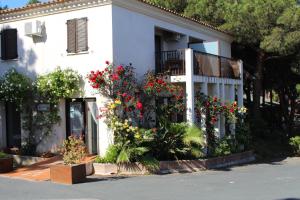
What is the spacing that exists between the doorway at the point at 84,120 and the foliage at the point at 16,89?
1.62 metres

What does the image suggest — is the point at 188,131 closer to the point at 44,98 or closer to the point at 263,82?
the point at 44,98

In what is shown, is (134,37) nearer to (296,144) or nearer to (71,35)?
(71,35)

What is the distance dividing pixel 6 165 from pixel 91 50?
15.7 ft

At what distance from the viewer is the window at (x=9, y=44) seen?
59.9ft

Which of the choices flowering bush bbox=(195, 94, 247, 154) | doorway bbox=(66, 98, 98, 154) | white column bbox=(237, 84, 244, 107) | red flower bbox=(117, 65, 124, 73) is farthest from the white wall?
white column bbox=(237, 84, 244, 107)

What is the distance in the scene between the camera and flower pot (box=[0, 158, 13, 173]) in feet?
49.4

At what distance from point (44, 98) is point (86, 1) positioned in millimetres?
3882

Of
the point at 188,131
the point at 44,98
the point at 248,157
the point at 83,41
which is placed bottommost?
the point at 248,157

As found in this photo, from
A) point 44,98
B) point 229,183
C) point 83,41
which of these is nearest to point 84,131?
point 44,98

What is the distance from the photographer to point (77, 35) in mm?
16406

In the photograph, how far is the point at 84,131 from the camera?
16.7m

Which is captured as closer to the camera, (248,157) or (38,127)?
(38,127)

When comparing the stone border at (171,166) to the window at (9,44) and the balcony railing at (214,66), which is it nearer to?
the balcony railing at (214,66)

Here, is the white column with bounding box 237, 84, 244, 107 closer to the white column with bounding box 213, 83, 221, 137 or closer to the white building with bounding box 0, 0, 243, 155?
the white building with bounding box 0, 0, 243, 155
